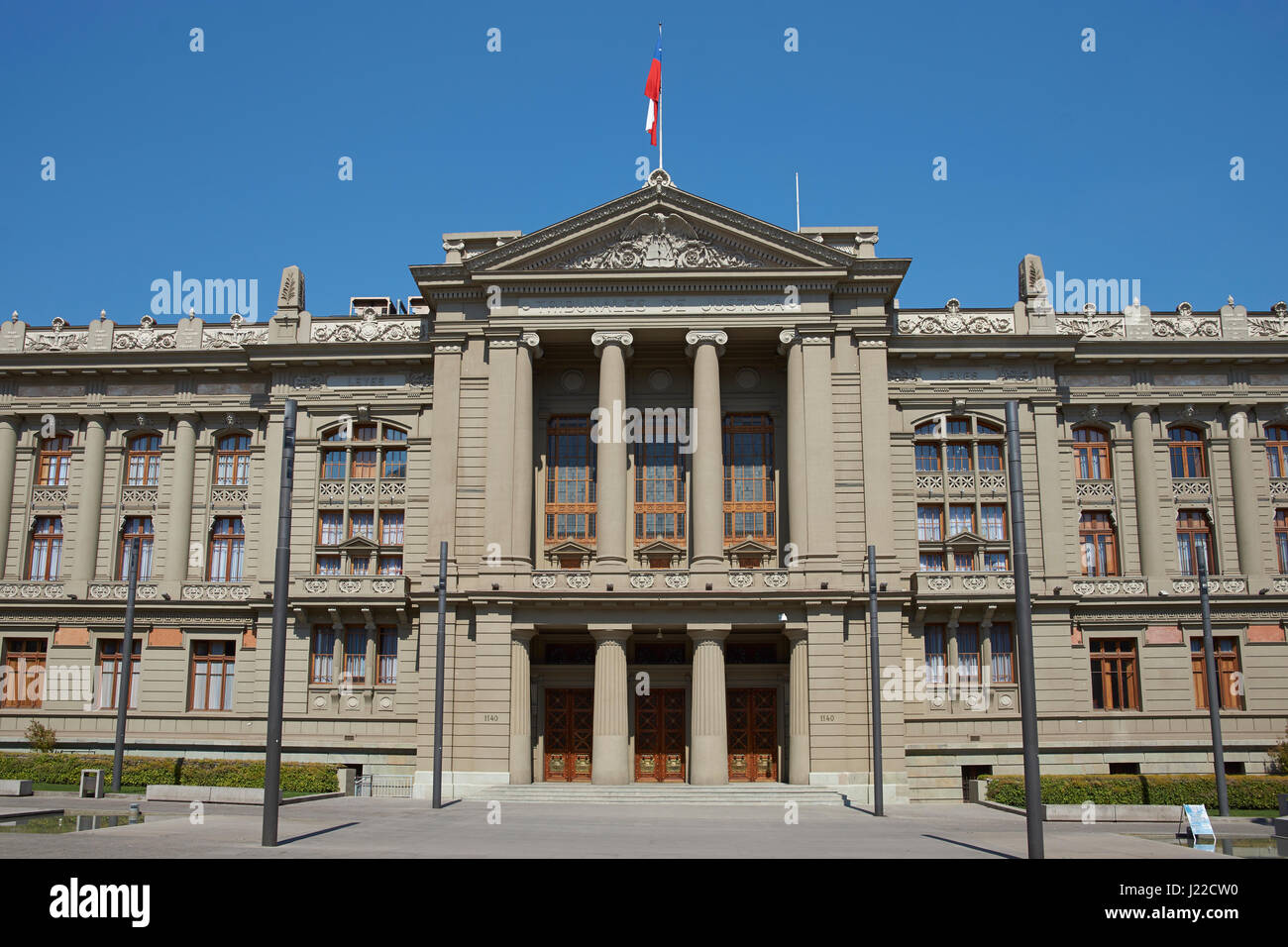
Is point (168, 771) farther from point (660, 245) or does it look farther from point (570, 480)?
point (660, 245)

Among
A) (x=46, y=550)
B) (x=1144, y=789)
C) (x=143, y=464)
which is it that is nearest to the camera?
(x=1144, y=789)

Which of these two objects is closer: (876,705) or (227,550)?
(876,705)

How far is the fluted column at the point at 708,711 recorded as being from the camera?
1636 inches

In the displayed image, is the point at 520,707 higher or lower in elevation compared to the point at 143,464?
lower

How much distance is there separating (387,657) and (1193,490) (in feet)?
120

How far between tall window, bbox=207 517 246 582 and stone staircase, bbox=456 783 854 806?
54.5ft

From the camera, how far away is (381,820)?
105ft

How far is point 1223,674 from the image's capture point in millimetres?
46875

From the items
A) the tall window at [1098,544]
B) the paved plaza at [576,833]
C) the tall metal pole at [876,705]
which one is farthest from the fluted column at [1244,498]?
the tall metal pole at [876,705]

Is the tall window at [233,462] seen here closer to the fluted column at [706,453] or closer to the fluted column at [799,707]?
the fluted column at [706,453]

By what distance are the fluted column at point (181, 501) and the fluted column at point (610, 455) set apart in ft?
63.4

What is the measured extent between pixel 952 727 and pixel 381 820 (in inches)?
930

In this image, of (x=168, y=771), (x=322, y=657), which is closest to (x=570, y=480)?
(x=322, y=657)

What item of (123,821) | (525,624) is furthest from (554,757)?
(123,821)
